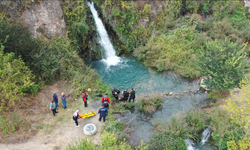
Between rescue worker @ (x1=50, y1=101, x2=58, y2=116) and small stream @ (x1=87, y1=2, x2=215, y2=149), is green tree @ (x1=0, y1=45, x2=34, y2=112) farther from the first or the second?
small stream @ (x1=87, y1=2, x2=215, y2=149)

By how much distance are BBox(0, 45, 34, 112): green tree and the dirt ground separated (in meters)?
1.49

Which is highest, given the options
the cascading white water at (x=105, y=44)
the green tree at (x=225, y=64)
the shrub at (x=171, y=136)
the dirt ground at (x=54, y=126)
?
the cascading white water at (x=105, y=44)

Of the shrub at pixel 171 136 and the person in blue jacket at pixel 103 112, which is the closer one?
the shrub at pixel 171 136

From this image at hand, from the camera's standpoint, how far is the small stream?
1158cm

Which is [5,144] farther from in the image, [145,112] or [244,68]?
[244,68]

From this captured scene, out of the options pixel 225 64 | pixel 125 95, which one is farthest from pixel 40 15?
pixel 225 64

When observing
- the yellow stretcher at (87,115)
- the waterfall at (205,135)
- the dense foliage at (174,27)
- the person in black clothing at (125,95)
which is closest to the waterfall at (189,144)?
the waterfall at (205,135)

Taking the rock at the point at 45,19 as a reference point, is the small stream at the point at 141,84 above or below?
below

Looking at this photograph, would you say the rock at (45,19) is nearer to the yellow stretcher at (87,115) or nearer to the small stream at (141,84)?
the small stream at (141,84)

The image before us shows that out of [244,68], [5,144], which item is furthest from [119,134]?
[244,68]

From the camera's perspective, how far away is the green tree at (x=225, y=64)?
11547 mm

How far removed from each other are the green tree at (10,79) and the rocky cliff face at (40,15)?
13.1 ft

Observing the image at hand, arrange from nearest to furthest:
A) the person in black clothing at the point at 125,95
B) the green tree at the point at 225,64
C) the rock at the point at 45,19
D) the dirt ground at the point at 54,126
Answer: the dirt ground at the point at 54,126 < the green tree at the point at 225,64 < the person in black clothing at the point at 125,95 < the rock at the point at 45,19

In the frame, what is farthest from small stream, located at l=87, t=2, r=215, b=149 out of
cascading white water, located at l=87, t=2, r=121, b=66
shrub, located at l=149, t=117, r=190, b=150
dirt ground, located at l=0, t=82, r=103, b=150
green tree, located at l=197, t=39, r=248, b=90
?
dirt ground, located at l=0, t=82, r=103, b=150
